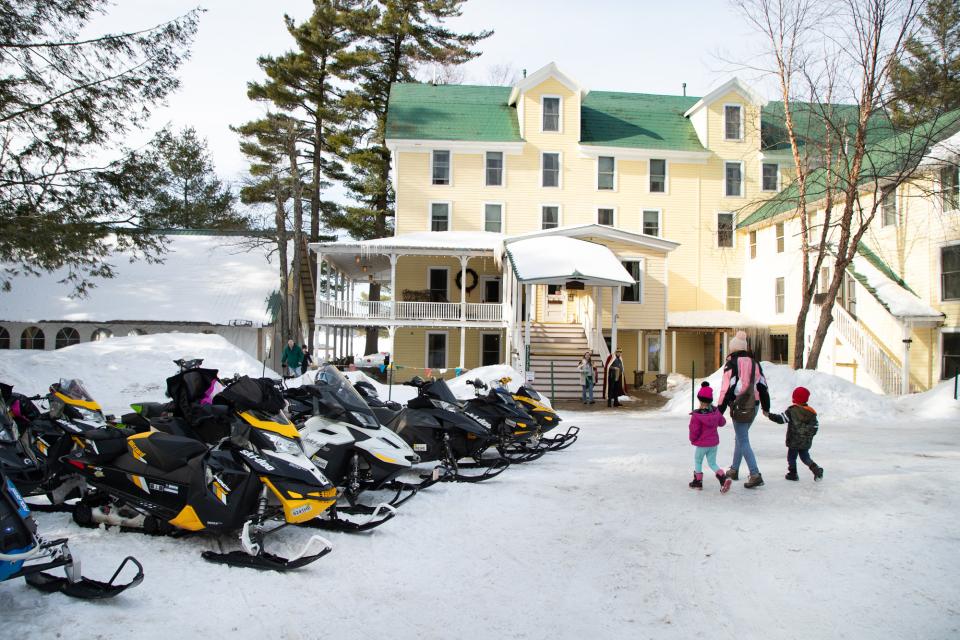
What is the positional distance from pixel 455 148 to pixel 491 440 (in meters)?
21.6

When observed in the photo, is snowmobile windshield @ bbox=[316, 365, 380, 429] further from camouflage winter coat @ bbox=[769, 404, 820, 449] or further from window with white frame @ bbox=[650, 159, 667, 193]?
window with white frame @ bbox=[650, 159, 667, 193]

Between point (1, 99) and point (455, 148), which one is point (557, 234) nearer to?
point (455, 148)

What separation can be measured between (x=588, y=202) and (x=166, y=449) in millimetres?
25471

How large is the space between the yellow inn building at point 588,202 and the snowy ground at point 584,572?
19.2m

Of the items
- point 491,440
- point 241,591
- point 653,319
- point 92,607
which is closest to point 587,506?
point 491,440

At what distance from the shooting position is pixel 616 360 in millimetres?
18984

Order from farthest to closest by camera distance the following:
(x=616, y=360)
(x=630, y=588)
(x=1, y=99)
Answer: (x=616, y=360) < (x=1, y=99) < (x=630, y=588)

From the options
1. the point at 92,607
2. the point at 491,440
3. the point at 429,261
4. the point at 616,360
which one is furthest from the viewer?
the point at 429,261

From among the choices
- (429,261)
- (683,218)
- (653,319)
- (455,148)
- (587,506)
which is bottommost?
(587,506)

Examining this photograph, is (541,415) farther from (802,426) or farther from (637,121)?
(637,121)

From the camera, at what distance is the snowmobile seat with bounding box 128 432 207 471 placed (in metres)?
4.88

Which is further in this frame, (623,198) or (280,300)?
(623,198)

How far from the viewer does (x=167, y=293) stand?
24.1 metres

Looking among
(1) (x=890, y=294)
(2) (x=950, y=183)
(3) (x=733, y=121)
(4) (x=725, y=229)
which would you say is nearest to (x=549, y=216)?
(4) (x=725, y=229)
